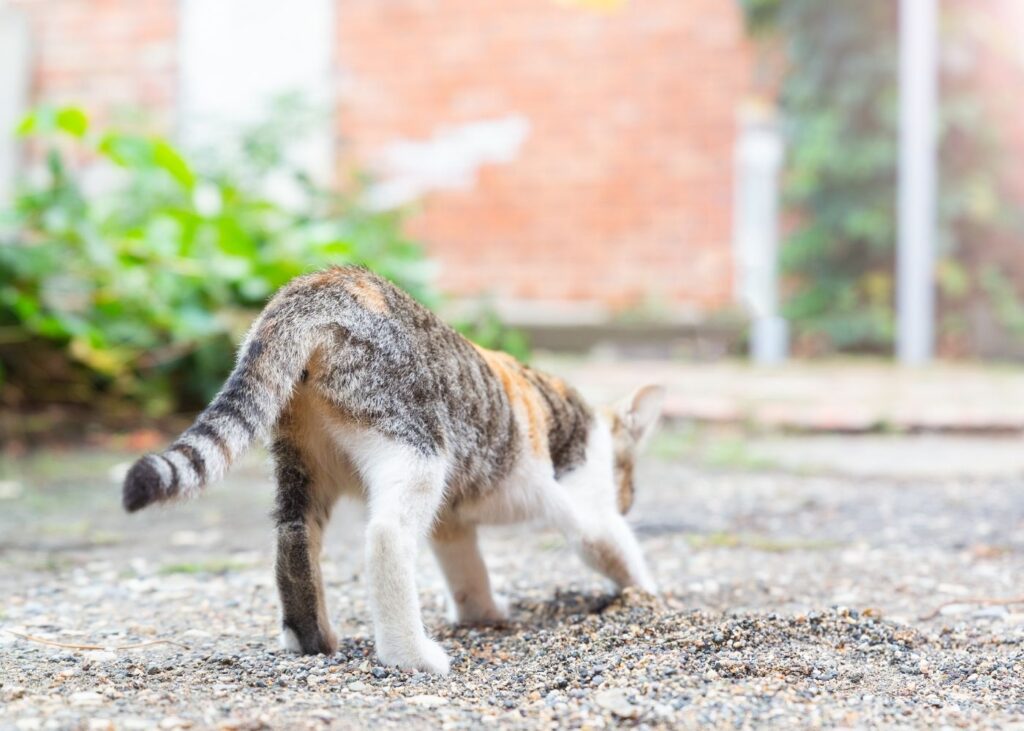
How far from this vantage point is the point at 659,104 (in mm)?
9219

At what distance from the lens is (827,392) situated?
6906 millimetres

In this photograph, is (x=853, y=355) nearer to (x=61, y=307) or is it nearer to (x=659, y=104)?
(x=659, y=104)

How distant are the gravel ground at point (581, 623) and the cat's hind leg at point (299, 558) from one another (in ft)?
0.18

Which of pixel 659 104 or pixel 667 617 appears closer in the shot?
pixel 667 617

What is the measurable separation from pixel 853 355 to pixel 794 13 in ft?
9.10

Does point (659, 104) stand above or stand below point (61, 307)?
above

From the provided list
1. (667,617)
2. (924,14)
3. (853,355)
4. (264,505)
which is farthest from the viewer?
(853,355)

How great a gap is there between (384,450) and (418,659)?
1.36 ft

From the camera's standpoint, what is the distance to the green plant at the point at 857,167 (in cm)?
900

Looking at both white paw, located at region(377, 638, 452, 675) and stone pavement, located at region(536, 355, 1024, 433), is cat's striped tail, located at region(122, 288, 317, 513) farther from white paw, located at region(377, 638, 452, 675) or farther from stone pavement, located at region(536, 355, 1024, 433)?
Result: stone pavement, located at region(536, 355, 1024, 433)

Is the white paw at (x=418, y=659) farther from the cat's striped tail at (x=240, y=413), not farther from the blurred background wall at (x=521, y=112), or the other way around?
the blurred background wall at (x=521, y=112)

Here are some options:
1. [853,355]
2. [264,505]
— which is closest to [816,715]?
[264,505]

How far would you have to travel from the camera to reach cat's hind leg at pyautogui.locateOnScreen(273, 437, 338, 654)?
93.4 inches

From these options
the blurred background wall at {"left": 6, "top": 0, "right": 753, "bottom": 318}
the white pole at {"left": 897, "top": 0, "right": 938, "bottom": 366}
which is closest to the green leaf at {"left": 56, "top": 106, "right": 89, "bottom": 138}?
the blurred background wall at {"left": 6, "top": 0, "right": 753, "bottom": 318}
